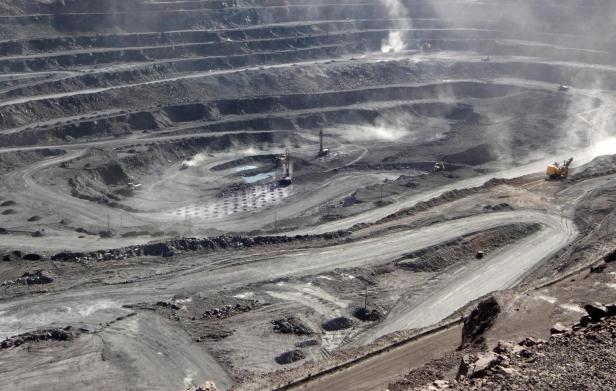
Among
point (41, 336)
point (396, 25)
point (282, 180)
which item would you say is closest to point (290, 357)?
point (41, 336)

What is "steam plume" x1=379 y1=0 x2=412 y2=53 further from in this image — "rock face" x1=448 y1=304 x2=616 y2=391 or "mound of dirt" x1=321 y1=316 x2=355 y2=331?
"rock face" x1=448 y1=304 x2=616 y2=391

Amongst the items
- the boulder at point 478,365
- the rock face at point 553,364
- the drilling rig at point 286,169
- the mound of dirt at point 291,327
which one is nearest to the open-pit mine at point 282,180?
the mound of dirt at point 291,327

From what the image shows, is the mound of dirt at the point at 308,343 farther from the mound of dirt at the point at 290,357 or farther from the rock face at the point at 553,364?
the rock face at the point at 553,364

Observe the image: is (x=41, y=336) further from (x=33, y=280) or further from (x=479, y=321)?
(x=479, y=321)

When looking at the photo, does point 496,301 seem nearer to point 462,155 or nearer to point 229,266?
point 229,266

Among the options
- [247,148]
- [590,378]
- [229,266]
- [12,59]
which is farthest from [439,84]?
[590,378]

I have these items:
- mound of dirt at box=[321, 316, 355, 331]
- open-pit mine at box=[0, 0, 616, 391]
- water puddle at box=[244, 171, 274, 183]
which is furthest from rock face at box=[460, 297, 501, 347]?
water puddle at box=[244, 171, 274, 183]
